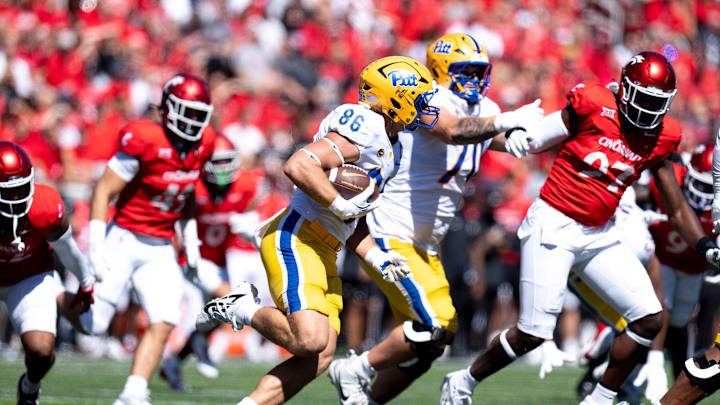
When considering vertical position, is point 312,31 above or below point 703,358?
below

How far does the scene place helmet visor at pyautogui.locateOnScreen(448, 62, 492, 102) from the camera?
6383mm

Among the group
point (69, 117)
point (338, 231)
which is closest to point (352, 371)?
point (338, 231)

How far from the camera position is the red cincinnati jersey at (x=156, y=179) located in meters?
6.80

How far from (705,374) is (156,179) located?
3689 millimetres

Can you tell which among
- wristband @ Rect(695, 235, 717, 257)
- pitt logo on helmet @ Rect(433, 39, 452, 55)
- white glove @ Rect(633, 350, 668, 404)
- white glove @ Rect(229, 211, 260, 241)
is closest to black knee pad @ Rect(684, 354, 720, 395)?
wristband @ Rect(695, 235, 717, 257)

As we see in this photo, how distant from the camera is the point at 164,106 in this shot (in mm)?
6922

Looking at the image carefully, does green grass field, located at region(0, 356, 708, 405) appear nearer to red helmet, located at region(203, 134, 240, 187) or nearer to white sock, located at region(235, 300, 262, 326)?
red helmet, located at region(203, 134, 240, 187)

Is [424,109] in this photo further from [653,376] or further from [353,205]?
[653,376]

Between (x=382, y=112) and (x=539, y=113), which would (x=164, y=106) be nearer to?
(x=382, y=112)

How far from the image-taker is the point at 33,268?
6078mm

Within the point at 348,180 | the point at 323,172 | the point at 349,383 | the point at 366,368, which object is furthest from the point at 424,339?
the point at 323,172

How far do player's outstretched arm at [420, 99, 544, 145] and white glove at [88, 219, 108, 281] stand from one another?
220 cm

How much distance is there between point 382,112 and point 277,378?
144cm

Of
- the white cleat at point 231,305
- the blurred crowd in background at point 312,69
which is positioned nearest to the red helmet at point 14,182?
the white cleat at point 231,305
